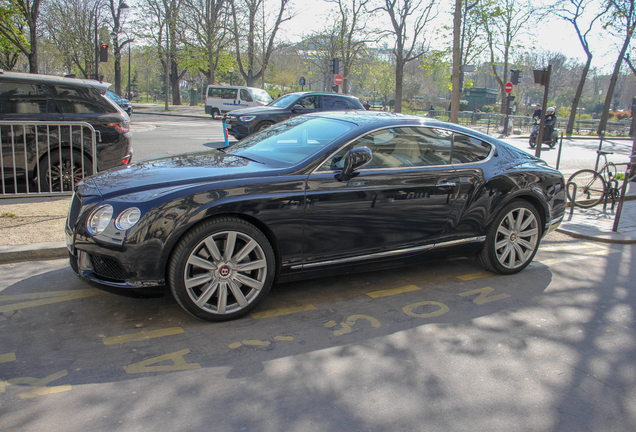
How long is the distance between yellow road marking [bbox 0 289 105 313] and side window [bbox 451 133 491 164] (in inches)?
133

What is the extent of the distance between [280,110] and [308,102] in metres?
1.22

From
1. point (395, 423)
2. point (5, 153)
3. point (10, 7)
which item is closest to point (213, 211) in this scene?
point (395, 423)

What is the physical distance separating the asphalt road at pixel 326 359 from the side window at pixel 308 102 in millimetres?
12506

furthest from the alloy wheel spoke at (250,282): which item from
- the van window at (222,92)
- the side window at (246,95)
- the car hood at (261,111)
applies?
the van window at (222,92)

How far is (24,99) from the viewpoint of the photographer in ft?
23.4

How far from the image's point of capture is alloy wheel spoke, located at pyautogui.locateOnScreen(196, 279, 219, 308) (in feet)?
11.8

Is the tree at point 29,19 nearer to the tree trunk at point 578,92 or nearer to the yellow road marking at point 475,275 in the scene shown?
the yellow road marking at point 475,275

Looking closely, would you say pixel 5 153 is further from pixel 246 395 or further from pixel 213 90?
Result: pixel 213 90

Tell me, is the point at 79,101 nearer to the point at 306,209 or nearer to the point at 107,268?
the point at 107,268

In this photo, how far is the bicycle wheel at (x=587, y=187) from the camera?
8.94m

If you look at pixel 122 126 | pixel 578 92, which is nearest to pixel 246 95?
pixel 578 92

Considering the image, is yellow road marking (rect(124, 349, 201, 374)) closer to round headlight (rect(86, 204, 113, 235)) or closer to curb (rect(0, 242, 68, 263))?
round headlight (rect(86, 204, 113, 235))

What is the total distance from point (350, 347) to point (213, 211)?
4.34 feet

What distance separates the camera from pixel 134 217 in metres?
3.45
